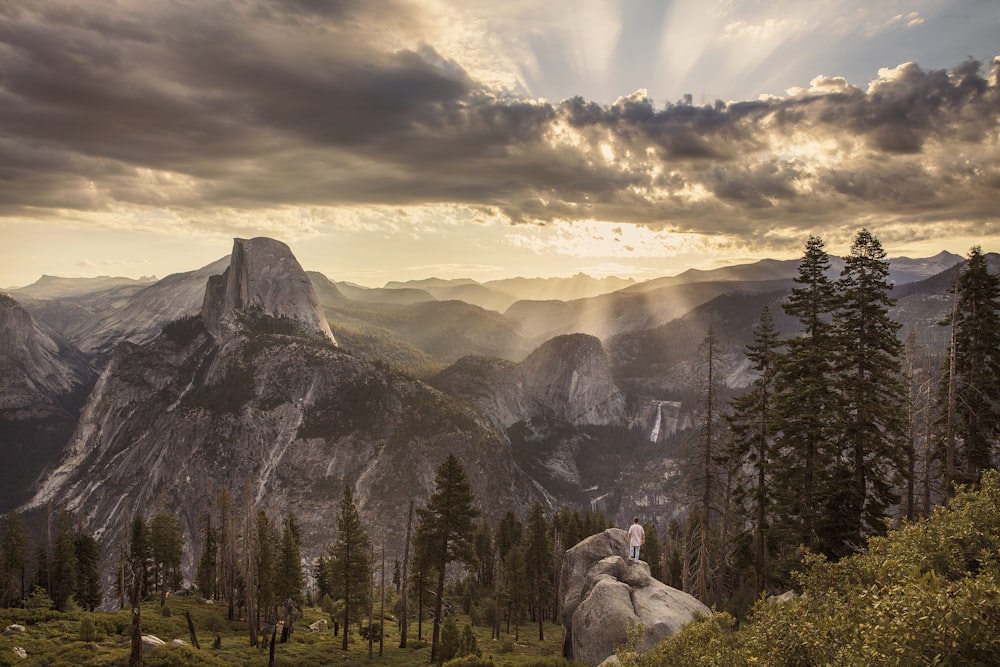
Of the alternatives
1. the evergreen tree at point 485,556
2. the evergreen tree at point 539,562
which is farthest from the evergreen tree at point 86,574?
the evergreen tree at point 539,562

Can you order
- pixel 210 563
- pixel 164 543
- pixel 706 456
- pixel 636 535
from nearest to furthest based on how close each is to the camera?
1. pixel 636 535
2. pixel 706 456
3. pixel 210 563
4. pixel 164 543

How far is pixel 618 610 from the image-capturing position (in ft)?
96.1

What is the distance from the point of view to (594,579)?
33375 mm

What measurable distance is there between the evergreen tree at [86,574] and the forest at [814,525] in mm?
337

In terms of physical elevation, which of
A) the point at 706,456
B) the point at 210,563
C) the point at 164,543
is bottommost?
the point at 210,563

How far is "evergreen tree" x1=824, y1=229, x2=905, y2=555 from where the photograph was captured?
30.6 m

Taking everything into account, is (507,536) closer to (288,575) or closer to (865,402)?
(288,575)

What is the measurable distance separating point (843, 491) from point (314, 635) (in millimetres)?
54798

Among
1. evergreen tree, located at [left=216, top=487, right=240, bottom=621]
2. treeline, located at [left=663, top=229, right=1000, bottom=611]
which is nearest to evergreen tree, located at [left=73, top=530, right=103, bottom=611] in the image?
evergreen tree, located at [left=216, top=487, right=240, bottom=621]

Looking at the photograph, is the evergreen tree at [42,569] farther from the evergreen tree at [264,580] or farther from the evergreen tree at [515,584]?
the evergreen tree at [515,584]

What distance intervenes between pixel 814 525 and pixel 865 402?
25.2ft

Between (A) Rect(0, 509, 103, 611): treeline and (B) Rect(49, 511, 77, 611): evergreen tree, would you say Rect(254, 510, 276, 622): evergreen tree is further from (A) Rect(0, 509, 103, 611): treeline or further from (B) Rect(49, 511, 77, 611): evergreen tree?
(B) Rect(49, 511, 77, 611): evergreen tree

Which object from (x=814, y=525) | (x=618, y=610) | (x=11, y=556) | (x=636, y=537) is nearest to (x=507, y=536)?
(x=636, y=537)

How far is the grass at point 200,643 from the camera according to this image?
34.4 metres
